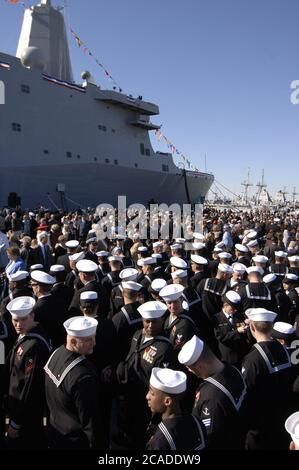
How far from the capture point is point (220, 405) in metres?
A: 2.53

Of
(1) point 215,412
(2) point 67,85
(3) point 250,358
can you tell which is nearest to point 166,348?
(3) point 250,358

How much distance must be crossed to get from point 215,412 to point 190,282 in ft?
13.1

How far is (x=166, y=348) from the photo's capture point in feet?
11.1

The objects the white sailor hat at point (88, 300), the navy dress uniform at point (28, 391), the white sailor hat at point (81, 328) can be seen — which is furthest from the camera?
the white sailor hat at point (88, 300)

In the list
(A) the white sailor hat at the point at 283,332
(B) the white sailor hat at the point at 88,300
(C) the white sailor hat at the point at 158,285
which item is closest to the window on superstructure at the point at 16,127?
(C) the white sailor hat at the point at 158,285

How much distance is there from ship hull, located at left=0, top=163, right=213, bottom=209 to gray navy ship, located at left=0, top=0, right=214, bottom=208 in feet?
0.17

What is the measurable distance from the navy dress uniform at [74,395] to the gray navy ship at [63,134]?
61.8ft

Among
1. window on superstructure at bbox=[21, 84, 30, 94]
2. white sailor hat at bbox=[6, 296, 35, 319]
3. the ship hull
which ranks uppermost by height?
window on superstructure at bbox=[21, 84, 30, 94]

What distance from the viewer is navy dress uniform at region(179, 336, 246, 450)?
2.49m

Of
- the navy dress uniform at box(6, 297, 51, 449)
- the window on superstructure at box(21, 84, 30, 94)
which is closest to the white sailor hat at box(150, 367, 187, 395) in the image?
the navy dress uniform at box(6, 297, 51, 449)

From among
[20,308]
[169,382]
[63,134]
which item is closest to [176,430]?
[169,382]

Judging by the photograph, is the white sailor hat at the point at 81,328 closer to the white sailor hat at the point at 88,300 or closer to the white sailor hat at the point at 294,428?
the white sailor hat at the point at 88,300

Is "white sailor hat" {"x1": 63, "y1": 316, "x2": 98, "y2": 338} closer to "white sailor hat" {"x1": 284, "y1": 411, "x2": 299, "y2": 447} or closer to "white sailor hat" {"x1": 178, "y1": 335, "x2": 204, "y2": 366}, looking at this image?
"white sailor hat" {"x1": 178, "y1": 335, "x2": 204, "y2": 366}

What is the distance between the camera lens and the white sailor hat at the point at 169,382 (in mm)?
2311
